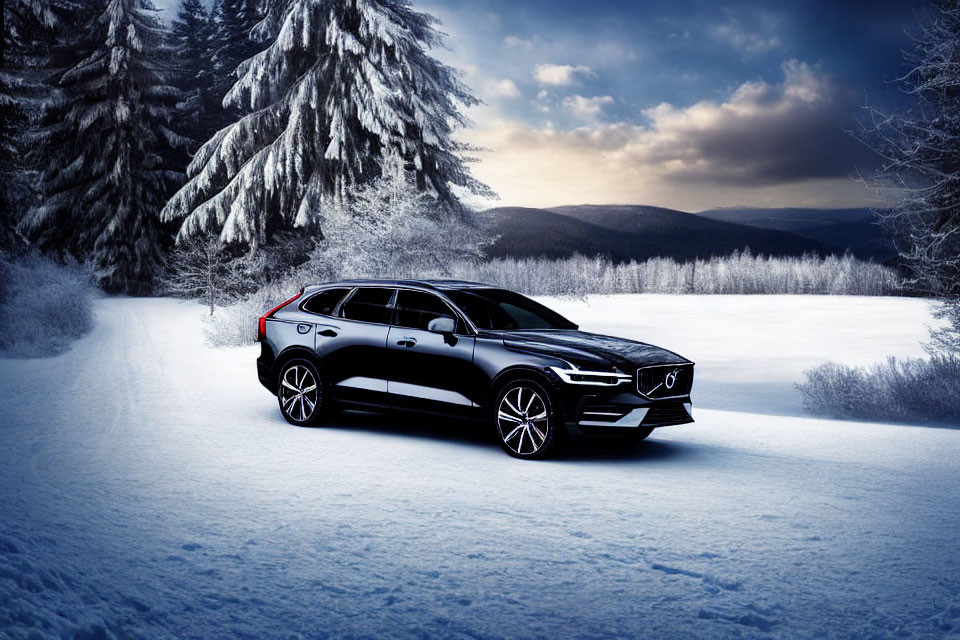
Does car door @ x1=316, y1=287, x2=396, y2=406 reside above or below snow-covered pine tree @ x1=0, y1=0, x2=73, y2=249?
below

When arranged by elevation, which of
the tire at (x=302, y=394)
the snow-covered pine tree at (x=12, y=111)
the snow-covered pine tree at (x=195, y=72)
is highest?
the snow-covered pine tree at (x=195, y=72)

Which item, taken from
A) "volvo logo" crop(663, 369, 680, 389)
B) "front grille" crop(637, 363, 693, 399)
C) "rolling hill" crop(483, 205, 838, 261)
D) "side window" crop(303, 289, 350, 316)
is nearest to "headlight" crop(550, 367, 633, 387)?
"front grille" crop(637, 363, 693, 399)

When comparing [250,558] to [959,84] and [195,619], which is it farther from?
[959,84]

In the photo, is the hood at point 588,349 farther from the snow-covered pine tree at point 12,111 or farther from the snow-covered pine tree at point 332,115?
the snow-covered pine tree at point 332,115

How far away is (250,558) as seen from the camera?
16.9ft

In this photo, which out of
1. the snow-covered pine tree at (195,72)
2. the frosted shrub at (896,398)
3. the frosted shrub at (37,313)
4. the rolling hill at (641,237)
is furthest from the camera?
the rolling hill at (641,237)

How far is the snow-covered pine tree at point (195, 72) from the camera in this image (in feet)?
166

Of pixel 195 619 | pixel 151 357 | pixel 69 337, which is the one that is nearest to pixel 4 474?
pixel 195 619

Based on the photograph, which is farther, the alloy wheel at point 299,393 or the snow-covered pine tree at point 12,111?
the snow-covered pine tree at point 12,111

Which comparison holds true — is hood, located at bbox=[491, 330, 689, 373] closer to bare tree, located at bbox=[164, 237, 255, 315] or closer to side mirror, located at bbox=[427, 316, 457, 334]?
side mirror, located at bbox=[427, 316, 457, 334]

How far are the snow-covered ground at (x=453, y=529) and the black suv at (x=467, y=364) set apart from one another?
441mm

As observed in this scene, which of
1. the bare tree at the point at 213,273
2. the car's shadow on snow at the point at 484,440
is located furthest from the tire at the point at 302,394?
the bare tree at the point at 213,273

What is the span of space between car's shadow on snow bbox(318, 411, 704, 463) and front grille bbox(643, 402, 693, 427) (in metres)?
0.51

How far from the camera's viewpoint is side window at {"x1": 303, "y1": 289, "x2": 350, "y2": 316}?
33.5 ft
